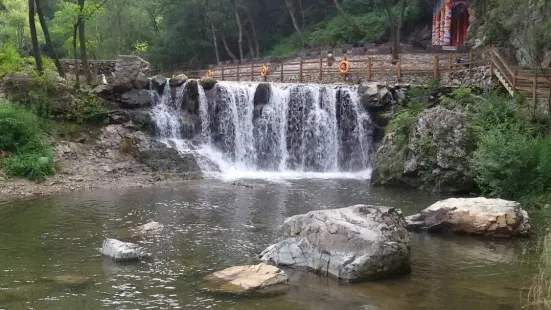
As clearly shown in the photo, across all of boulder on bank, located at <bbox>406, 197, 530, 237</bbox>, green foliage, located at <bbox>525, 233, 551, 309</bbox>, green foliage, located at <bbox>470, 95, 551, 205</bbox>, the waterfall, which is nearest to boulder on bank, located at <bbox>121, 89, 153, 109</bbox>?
the waterfall

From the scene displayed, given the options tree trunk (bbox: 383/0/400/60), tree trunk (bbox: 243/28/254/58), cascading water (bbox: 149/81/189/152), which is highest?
tree trunk (bbox: 243/28/254/58)

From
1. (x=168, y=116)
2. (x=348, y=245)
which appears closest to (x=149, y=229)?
(x=348, y=245)

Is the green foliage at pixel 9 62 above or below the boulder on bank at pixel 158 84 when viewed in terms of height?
above

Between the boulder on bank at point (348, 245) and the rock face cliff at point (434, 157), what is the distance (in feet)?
26.9

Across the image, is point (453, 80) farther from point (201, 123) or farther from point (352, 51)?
point (352, 51)

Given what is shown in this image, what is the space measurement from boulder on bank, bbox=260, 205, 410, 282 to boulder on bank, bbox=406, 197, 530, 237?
236 cm

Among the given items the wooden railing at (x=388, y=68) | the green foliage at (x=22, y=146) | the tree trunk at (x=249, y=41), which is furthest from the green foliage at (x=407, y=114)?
the tree trunk at (x=249, y=41)

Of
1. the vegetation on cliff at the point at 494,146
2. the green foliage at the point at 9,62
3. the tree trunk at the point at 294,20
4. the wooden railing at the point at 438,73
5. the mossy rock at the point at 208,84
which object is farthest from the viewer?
the tree trunk at the point at 294,20

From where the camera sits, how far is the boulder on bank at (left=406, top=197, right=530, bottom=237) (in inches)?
428

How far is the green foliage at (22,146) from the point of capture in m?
16.6

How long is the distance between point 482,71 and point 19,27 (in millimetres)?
44771

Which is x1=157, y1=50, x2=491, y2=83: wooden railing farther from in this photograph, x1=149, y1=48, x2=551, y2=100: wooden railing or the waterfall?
the waterfall

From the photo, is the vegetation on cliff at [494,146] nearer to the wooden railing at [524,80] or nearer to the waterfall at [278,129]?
the wooden railing at [524,80]

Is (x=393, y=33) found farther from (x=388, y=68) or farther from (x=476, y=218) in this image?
(x=476, y=218)
